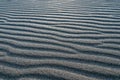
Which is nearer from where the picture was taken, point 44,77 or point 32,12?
point 44,77

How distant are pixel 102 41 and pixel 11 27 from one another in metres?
1.31

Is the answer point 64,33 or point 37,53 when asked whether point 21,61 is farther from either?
point 64,33

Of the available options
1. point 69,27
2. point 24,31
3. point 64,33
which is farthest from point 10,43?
point 69,27

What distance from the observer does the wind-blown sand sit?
1.72m

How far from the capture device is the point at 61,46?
2.19 meters

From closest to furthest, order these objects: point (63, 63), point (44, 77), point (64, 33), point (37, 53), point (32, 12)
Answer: point (44, 77) < point (63, 63) < point (37, 53) < point (64, 33) < point (32, 12)

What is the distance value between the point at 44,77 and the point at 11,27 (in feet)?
4.82

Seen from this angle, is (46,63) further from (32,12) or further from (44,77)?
(32,12)

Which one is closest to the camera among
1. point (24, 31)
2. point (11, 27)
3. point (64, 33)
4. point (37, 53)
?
point (37, 53)

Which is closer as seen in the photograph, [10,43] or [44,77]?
[44,77]

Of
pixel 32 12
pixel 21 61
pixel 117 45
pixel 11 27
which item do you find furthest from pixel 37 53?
pixel 32 12

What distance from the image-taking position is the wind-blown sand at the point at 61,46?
67.7 inches

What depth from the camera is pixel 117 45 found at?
215cm

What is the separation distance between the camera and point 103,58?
74.6 inches
